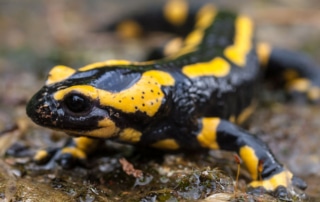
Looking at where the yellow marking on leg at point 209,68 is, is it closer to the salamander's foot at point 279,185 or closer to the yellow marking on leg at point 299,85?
the salamander's foot at point 279,185

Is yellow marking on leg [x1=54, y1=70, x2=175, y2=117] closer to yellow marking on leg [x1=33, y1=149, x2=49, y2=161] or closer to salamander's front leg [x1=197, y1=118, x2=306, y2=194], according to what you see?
salamander's front leg [x1=197, y1=118, x2=306, y2=194]

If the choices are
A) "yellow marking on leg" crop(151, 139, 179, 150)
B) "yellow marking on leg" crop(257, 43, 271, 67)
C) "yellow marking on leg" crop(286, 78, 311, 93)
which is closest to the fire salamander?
"yellow marking on leg" crop(151, 139, 179, 150)

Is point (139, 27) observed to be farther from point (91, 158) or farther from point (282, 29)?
point (91, 158)

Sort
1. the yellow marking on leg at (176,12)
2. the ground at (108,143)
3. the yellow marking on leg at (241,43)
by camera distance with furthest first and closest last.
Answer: the yellow marking on leg at (176,12) → the yellow marking on leg at (241,43) → the ground at (108,143)

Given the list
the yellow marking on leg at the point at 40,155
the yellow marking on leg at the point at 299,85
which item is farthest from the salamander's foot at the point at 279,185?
the yellow marking on leg at the point at 299,85

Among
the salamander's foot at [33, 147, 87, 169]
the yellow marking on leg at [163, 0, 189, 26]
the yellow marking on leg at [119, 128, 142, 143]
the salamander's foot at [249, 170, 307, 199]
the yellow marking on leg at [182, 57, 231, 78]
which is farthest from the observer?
the yellow marking on leg at [163, 0, 189, 26]

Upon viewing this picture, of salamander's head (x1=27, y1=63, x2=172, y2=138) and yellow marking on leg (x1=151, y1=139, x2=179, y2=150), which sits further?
yellow marking on leg (x1=151, y1=139, x2=179, y2=150)
